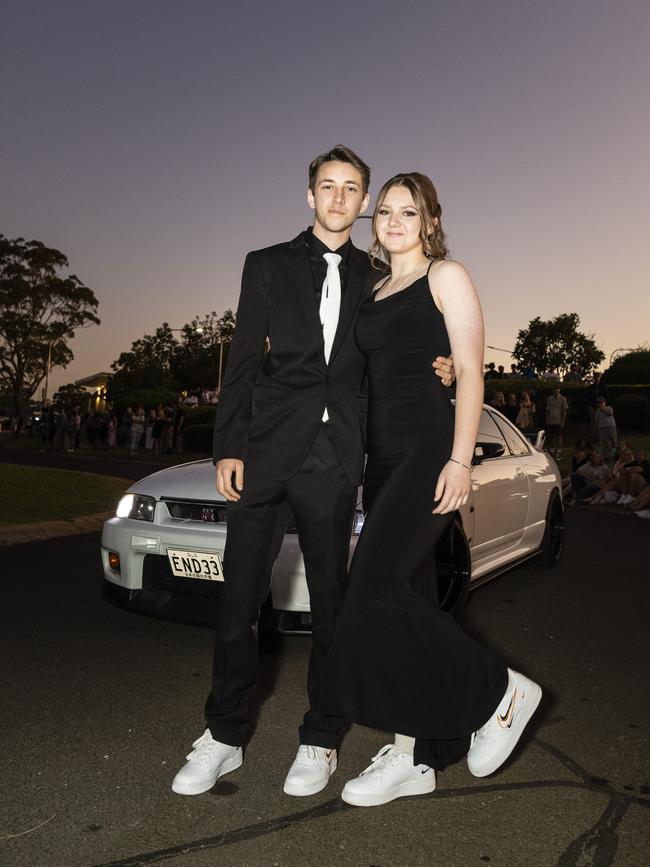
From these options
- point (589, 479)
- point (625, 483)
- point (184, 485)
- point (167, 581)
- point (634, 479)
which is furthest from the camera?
point (589, 479)

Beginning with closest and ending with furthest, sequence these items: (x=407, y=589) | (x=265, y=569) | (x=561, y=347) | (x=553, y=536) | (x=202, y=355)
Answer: (x=407, y=589)
(x=265, y=569)
(x=553, y=536)
(x=202, y=355)
(x=561, y=347)

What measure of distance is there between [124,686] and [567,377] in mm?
30917

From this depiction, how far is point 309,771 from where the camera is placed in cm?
283

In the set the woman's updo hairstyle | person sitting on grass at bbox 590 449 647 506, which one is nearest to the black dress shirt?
the woman's updo hairstyle

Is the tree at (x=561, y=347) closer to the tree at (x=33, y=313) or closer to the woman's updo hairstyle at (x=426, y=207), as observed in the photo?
the tree at (x=33, y=313)

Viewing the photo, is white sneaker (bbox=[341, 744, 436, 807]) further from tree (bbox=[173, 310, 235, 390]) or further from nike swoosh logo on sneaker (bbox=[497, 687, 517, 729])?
tree (bbox=[173, 310, 235, 390])

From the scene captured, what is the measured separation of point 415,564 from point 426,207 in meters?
1.16

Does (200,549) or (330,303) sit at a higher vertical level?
(330,303)

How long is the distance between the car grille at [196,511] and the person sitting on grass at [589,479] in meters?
10.5

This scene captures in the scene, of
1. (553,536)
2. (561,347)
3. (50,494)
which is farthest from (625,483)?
(561,347)

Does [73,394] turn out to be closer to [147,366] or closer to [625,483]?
[147,366]

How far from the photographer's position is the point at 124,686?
3.98 metres

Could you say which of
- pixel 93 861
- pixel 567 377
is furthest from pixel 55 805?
pixel 567 377

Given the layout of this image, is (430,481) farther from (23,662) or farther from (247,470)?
(23,662)
